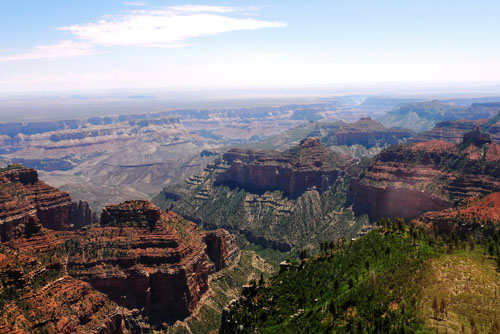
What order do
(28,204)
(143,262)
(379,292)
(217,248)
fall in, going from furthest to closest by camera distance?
(28,204), (217,248), (143,262), (379,292)

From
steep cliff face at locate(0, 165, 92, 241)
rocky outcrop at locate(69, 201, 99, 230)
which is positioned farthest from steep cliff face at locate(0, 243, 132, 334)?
rocky outcrop at locate(69, 201, 99, 230)

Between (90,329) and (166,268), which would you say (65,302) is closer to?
(90,329)

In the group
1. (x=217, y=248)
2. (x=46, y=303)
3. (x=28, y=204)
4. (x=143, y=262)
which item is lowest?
(x=217, y=248)

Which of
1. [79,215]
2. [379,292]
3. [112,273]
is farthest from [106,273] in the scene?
[79,215]

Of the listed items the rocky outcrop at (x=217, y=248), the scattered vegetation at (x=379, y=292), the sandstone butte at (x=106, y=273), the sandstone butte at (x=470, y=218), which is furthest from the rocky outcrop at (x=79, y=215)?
the sandstone butte at (x=470, y=218)

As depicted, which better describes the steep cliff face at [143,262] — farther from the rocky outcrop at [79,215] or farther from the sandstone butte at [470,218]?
the sandstone butte at [470,218]

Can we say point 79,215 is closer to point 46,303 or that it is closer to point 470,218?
point 46,303

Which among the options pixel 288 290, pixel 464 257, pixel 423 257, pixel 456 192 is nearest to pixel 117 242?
pixel 288 290
